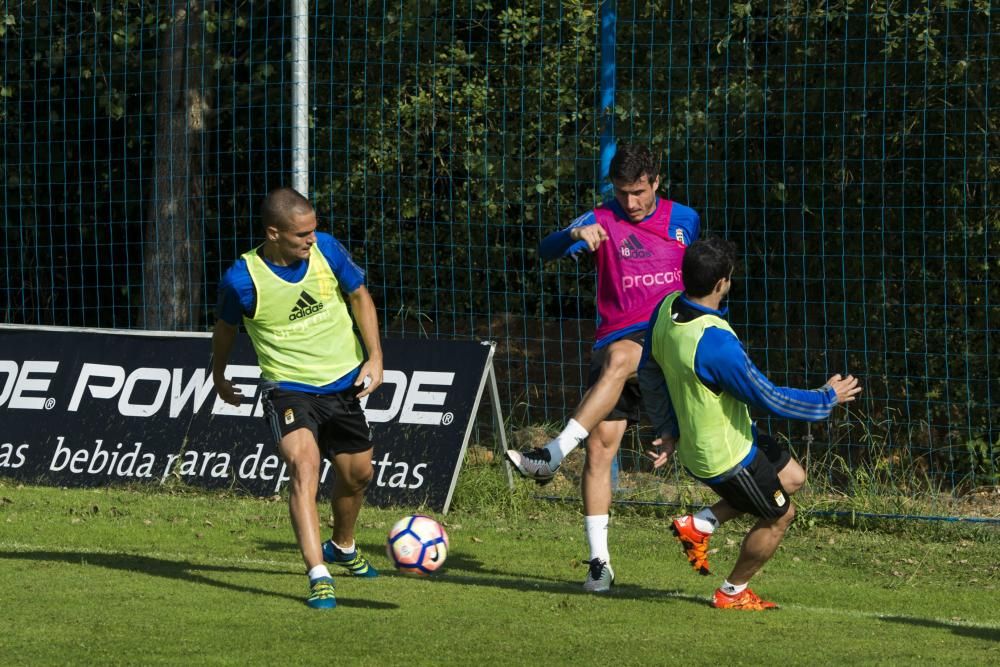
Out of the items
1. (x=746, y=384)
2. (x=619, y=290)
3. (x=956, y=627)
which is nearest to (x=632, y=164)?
(x=619, y=290)

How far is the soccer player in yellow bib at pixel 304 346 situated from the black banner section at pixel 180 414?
2.86 metres

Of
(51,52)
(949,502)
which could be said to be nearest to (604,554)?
(949,502)

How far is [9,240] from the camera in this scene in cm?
1631

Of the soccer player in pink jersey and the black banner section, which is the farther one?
the black banner section

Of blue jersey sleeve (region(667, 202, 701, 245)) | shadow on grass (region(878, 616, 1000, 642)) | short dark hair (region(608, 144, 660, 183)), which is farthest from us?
blue jersey sleeve (region(667, 202, 701, 245))

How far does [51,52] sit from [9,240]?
91.5 inches

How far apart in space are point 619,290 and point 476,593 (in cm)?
169

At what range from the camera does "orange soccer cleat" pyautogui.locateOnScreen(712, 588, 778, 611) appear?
7.05 metres

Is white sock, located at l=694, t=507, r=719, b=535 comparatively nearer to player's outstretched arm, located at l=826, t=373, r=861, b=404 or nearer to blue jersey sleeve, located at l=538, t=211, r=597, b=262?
player's outstretched arm, located at l=826, t=373, r=861, b=404

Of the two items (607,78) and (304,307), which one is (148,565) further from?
(607,78)

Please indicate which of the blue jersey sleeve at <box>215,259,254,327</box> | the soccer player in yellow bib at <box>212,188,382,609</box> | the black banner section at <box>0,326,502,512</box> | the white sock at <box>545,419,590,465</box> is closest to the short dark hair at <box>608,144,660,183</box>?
the white sock at <box>545,419,590,465</box>

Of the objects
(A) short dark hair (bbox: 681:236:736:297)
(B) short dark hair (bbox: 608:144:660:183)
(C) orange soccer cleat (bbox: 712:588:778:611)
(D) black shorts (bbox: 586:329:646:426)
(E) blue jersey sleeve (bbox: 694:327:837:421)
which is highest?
(B) short dark hair (bbox: 608:144:660:183)

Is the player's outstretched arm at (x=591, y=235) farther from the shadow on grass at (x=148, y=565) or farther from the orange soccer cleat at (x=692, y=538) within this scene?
the shadow on grass at (x=148, y=565)

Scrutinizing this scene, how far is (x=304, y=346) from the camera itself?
729 centimetres
